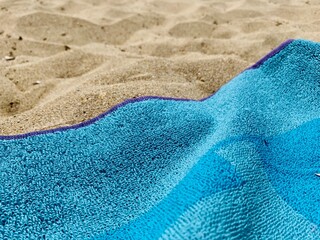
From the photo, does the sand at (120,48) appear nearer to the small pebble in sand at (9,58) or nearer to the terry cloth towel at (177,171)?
the small pebble in sand at (9,58)

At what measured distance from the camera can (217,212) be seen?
0.79 meters

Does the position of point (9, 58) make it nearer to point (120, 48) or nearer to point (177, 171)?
point (120, 48)

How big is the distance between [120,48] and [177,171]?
4.12 ft

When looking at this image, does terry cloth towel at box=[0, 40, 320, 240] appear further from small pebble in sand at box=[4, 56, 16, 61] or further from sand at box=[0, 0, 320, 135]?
small pebble in sand at box=[4, 56, 16, 61]

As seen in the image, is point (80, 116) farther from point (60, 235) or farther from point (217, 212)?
point (217, 212)

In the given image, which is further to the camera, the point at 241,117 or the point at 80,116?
the point at 80,116

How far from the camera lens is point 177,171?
3.30 feet

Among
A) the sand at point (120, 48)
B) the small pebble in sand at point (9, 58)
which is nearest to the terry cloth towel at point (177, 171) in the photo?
the sand at point (120, 48)

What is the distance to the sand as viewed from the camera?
1.55 meters

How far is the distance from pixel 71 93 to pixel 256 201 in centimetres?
89

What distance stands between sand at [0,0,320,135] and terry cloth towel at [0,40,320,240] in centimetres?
30

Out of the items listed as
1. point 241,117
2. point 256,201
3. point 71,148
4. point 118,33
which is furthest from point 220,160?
point 118,33

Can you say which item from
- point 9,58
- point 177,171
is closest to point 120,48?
point 9,58

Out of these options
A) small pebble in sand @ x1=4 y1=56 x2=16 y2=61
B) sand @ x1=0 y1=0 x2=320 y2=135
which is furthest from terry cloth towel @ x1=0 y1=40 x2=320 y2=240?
small pebble in sand @ x1=4 y1=56 x2=16 y2=61
